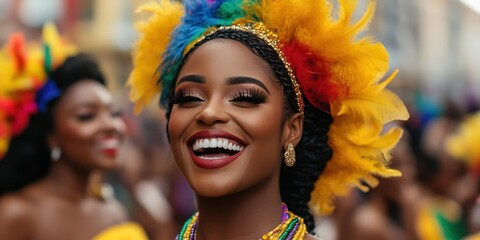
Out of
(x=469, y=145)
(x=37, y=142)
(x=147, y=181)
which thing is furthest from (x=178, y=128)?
(x=147, y=181)

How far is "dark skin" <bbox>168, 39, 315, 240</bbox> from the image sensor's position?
3188 mm

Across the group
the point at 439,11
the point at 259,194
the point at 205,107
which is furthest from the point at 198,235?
the point at 439,11

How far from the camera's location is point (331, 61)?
3.43 metres

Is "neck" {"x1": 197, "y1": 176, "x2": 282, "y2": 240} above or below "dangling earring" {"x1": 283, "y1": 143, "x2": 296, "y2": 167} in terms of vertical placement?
below

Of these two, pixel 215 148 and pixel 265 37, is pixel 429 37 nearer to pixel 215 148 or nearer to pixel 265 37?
pixel 265 37

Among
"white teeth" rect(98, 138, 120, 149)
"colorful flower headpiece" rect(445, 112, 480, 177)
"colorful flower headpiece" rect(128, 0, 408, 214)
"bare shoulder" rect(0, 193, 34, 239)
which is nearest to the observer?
"colorful flower headpiece" rect(128, 0, 408, 214)

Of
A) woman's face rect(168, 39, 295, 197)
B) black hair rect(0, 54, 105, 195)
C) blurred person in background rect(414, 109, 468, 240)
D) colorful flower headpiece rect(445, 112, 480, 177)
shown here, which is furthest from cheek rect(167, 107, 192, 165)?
colorful flower headpiece rect(445, 112, 480, 177)

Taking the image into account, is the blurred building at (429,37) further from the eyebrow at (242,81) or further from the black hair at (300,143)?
the eyebrow at (242,81)

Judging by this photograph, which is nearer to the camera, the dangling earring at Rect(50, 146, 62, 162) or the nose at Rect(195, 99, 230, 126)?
the nose at Rect(195, 99, 230, 126)

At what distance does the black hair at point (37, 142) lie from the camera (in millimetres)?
5582

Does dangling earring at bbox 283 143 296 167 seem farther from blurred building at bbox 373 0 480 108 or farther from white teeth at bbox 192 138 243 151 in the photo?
blurred building at bbox 373 0 480 108

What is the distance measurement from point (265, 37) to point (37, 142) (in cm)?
274

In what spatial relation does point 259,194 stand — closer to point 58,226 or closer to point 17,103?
point 58,226

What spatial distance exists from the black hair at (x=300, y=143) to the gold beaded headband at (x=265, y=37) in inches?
0.5
